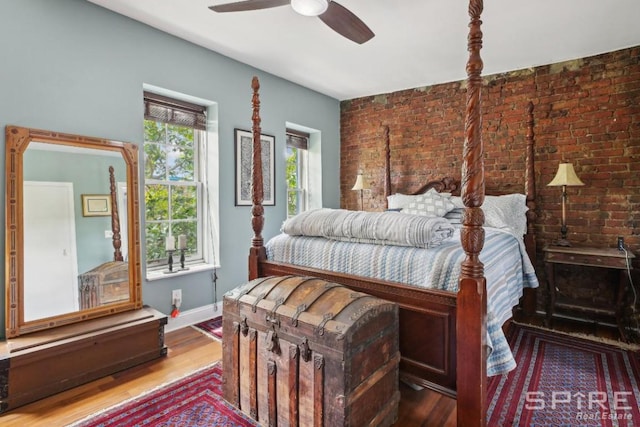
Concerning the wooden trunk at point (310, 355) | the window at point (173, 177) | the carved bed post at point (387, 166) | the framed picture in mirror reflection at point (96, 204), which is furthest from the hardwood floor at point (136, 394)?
the carved bed post at point (387, 166)

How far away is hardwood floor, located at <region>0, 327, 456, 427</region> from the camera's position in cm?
182

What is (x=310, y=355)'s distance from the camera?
60.7 inches

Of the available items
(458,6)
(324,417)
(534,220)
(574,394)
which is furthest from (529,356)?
(458,6)

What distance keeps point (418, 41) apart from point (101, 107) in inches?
106

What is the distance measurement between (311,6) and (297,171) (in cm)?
280

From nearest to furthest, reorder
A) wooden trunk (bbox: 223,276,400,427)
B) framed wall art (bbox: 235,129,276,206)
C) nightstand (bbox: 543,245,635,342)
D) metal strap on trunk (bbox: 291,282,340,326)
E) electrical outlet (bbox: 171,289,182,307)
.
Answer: wooden trunk (bbox: 223,276,400,427), metal strap on trunk (bbox: 291,282,340,326), nightstand (bbox: 543,245,635,342), electrical outlet (bbox: 171,289,182,307), framed wall art (bbox: 235,129,276,206)

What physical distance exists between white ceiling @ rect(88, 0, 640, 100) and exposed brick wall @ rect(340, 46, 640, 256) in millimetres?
216

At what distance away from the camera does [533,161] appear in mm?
3439

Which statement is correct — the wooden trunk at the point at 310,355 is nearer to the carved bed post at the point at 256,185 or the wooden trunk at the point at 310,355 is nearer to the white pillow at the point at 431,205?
the carved bed post at the point at 256,185

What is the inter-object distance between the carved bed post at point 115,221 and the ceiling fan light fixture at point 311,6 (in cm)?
181

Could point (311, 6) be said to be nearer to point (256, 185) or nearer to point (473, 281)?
point (256, 185)

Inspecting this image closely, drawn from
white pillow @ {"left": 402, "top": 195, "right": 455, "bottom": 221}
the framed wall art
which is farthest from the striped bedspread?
the framed wall art

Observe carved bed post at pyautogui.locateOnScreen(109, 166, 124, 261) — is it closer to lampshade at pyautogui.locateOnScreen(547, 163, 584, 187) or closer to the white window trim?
the white window trim

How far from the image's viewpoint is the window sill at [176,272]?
2.89 metres
